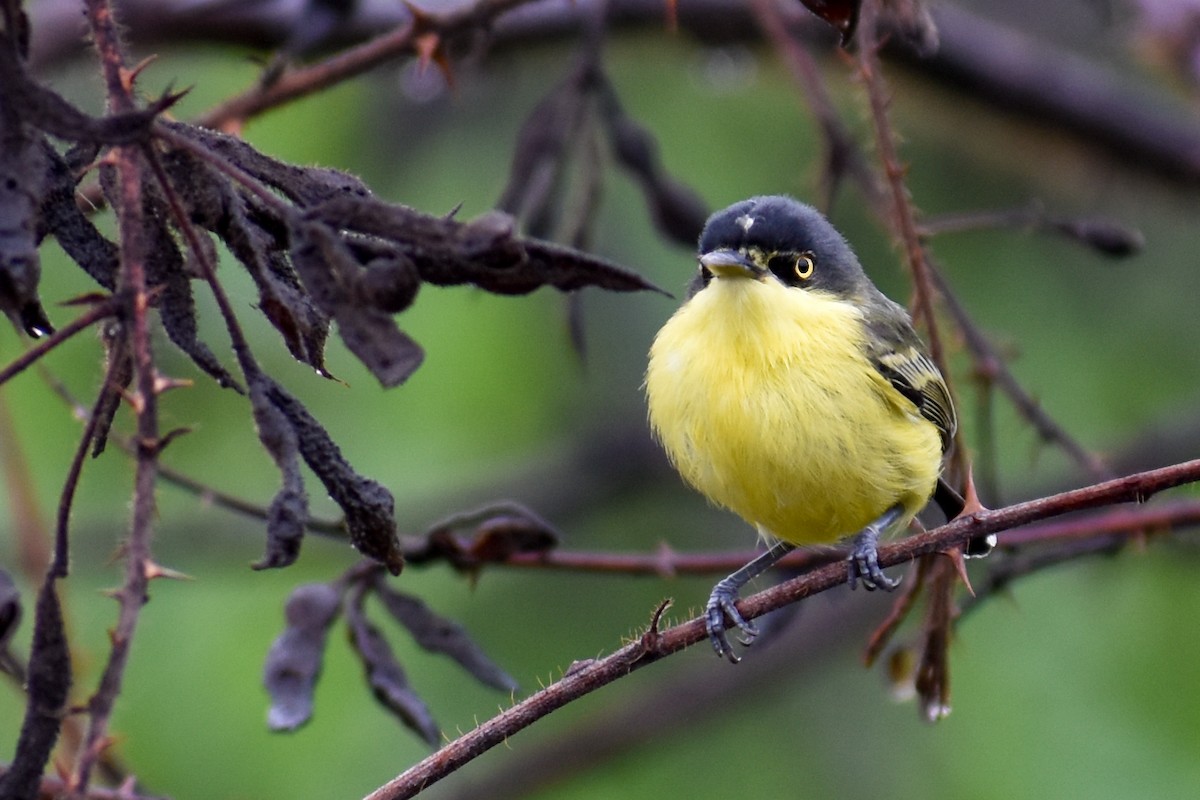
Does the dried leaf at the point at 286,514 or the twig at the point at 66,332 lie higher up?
the twig at the point at 66,332

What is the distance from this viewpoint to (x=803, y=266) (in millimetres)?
4234

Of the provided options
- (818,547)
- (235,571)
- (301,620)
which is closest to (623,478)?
(235,571)

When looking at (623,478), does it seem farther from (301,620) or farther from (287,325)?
(287,325)

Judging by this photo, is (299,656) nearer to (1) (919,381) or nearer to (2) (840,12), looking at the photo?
(2) (840,12)

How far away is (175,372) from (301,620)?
11.3ft

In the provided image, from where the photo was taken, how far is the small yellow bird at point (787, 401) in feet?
12.1

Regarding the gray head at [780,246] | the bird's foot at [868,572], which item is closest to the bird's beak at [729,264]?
the gray head at [780,246]

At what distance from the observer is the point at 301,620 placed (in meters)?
3.09

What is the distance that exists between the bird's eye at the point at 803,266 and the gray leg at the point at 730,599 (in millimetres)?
747

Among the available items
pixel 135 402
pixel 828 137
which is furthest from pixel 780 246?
pixel 135 402

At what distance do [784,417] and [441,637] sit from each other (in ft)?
3.41

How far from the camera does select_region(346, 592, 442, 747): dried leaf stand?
304 cm

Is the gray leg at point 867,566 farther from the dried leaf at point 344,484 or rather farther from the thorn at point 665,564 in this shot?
the dried leaf at point 344,484

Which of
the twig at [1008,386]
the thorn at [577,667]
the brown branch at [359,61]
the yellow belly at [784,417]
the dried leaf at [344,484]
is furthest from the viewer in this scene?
the yellow belly at [784,417]
